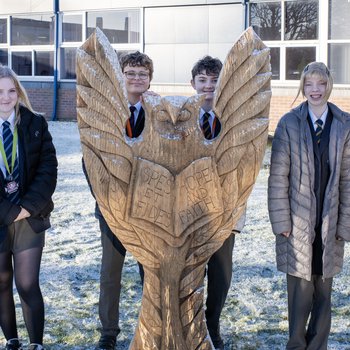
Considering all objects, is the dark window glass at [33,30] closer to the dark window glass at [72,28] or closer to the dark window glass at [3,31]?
the dark window glass at [3,31]

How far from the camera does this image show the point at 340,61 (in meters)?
12.1

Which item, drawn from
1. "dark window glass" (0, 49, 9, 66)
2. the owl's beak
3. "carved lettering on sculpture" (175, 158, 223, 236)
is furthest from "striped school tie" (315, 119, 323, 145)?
"dark window glass" (0, 49, 9, 66)

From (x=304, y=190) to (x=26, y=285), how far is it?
1483 millimetres

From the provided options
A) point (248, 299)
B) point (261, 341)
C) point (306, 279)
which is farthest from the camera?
point (248, 299)

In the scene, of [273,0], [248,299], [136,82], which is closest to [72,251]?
[248,299]

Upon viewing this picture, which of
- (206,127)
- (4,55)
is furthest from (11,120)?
(4,55)

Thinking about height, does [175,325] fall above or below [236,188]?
below

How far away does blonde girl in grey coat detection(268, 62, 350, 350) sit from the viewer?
2934mm

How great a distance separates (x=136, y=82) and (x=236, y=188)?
0.97 metres

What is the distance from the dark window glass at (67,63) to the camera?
15258 millimetres

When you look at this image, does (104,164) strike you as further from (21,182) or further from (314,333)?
(314,333)

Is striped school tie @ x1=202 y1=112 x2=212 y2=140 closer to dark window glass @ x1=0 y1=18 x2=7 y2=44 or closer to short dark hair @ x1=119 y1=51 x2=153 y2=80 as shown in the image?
short dark hair @ x1=119 y1=51 x2=153 y2=80

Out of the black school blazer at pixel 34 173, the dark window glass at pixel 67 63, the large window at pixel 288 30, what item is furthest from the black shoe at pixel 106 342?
the dark window glass at pixel 67 63

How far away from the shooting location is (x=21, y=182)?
10.1 feet
